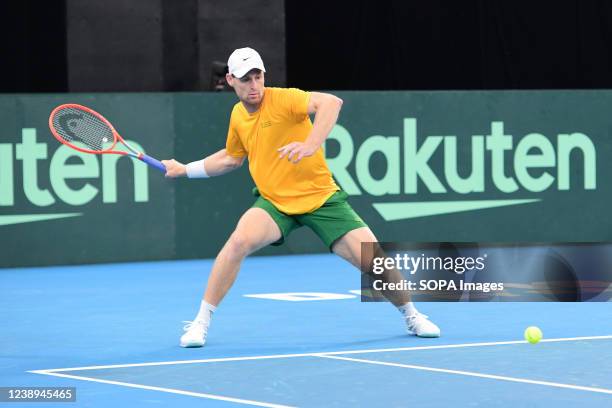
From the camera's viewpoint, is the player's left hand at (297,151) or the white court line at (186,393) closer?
the white court line at (186,393)

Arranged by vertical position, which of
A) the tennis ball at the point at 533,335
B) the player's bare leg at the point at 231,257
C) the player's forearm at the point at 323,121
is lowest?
the tennis ball at the point at 533,335

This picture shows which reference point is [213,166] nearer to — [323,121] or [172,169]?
[172,169]

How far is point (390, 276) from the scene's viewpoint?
9.12m

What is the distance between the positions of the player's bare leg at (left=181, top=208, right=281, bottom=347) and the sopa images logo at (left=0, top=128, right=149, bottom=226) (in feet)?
19.4

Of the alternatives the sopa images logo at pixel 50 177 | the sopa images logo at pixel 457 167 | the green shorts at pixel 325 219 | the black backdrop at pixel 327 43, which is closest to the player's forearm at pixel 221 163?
the green shorts at pixel 325 219

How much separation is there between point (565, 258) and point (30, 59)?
282 inches

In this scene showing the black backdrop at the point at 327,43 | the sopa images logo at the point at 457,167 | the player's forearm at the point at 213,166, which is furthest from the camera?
the black backdrop at the point at 327,43

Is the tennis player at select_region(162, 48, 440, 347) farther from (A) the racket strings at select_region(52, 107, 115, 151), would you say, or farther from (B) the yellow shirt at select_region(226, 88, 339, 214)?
(A) the racket strings at select_region(52, 107, 115, 151)

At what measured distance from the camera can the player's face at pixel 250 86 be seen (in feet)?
29.1

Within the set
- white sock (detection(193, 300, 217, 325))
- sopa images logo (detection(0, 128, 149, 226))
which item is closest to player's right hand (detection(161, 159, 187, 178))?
white sock (detection(193, 300, 217, 325))

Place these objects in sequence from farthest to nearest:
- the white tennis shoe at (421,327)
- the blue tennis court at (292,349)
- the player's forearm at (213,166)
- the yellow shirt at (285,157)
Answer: the player's forearm at (213,166), the white tennis shoe at (421,327), the yellow shirt at (285,157), the blue tennis court at (292,349)

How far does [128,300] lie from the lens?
1184 cm

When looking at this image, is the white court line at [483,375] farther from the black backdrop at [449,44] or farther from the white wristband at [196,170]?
the black backdrop at [449,44]

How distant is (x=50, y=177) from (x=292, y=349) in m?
6.40
